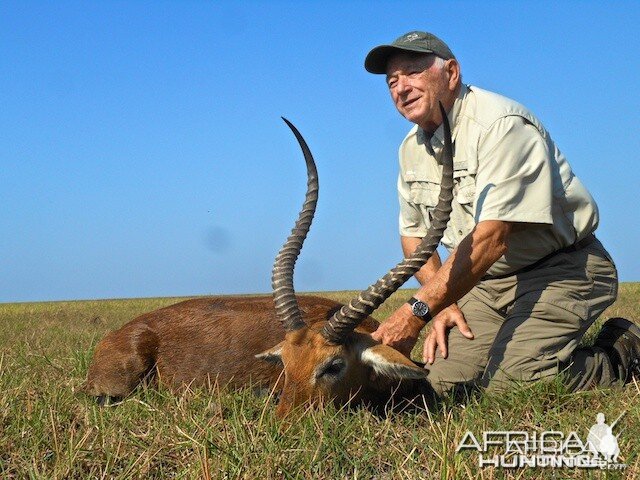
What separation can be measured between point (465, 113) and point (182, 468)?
3.55m

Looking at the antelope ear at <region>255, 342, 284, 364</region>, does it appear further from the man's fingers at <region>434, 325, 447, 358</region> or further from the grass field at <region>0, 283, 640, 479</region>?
the man's fingers at <region>434, 325, 447, 358</region>

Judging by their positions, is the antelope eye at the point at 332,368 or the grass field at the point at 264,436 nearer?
the grass field at the point at 264,436

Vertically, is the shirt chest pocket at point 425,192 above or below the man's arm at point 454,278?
above

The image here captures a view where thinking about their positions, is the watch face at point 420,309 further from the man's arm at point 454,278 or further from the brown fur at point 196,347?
the brown fur at point 196,347

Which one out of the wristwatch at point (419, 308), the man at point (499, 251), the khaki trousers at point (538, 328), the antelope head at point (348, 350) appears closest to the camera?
the antelope head at point (348, 350)

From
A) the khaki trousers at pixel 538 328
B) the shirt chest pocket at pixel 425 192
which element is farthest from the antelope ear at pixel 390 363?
the shirt chest pocket at pixel 425 192

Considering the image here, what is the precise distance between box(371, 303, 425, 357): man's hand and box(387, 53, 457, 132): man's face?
1.62 meters

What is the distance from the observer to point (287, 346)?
5414mm

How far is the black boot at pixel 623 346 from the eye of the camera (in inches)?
250

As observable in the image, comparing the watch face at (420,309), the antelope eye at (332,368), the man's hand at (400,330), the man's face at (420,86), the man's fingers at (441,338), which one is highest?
the man's face at (420,86)

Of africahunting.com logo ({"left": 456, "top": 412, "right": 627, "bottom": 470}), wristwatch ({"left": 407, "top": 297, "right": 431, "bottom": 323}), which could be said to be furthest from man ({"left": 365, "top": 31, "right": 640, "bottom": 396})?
africahunting.com logo ({"left": 456, "top": 412, "right": 627, "bottom": 470})

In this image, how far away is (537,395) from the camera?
5.29 metres

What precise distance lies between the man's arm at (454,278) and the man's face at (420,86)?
3.84 feet

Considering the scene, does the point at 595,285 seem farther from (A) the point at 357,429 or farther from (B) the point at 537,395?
(A) the point at 357,429
